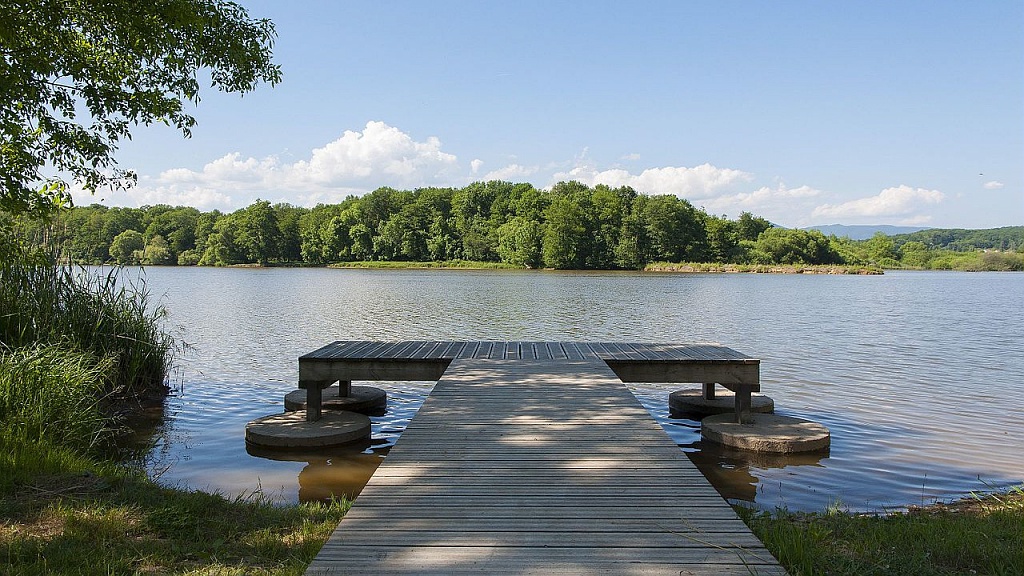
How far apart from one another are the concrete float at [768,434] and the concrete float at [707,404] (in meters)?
0.82

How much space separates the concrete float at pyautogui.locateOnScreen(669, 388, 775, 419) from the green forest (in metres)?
74.3

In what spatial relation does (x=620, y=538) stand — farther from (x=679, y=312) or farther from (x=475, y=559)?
(x=679, y=312)

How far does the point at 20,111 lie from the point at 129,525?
17.0 ft

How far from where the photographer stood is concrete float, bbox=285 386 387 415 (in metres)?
9.26

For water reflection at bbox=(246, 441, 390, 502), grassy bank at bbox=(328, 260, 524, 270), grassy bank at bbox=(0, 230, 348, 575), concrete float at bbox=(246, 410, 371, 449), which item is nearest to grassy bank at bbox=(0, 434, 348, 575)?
grassy bank at bbox=(0, 230, 348, 575)

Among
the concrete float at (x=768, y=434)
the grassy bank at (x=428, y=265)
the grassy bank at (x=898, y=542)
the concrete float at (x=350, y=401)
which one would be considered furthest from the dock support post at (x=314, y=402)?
the grassy bank at (x=428, y=265)

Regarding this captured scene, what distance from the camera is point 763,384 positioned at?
1187cm

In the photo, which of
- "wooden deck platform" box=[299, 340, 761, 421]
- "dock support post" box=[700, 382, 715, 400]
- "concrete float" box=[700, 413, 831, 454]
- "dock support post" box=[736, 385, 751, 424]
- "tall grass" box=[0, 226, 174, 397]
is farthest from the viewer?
"dock support post" box=[700, 382, 715, 400]

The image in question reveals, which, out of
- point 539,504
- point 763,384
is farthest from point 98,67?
point 763,384

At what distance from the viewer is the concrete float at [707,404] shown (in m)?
9.23

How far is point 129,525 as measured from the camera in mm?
4066

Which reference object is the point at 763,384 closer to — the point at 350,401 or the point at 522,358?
the point at 522,358

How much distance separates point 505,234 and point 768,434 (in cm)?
8233

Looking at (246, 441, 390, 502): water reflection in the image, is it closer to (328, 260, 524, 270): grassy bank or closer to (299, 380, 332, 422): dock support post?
(299, 380, 332, 422): dock support post
